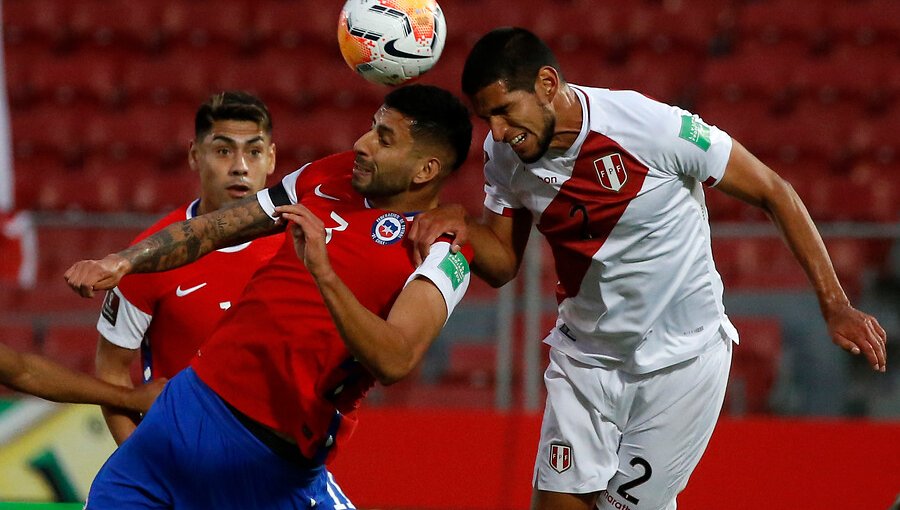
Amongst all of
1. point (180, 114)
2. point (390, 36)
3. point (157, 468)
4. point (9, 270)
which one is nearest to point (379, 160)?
point (390, 36)

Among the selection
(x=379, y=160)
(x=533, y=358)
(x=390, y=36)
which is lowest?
(x=533, y=358)

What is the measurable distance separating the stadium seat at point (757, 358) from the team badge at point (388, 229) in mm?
3673

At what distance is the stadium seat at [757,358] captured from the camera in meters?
6.72

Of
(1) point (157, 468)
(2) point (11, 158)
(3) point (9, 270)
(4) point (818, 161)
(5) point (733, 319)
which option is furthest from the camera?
(2) point (11, 158)

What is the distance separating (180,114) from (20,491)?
4.82 meters

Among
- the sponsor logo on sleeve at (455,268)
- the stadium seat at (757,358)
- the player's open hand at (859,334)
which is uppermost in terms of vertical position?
the sponsor logo on sleeve at (455,268)

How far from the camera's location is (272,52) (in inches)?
448

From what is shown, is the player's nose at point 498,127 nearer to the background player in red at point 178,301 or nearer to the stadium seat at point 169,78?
the background player in red at point 178,301

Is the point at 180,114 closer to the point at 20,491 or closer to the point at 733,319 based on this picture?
the point at 20,491

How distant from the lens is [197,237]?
3.58 metres

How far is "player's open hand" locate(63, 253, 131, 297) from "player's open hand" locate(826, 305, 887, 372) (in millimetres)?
2072

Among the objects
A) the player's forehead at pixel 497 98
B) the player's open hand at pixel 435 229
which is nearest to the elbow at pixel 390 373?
the player's open hand at pixel 435 229

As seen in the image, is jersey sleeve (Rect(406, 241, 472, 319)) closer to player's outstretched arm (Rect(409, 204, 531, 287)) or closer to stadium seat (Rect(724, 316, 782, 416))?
player's outstretched arm (Rect(409, 204, 531, 287))

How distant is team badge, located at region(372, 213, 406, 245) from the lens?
3441 millimetres
